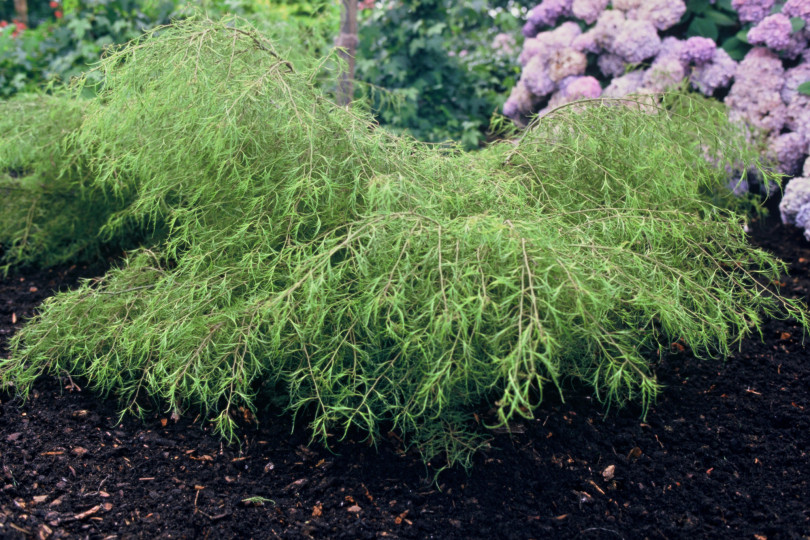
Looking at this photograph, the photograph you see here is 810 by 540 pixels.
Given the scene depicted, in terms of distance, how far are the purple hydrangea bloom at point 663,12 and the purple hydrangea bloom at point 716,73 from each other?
334 millimetres

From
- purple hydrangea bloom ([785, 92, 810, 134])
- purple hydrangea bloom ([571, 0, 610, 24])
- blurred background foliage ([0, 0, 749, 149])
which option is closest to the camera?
purple hydrangea bloom ([785, 92, 810, 134])

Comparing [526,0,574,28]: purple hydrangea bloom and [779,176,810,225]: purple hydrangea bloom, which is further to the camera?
[526,0,574,28]: purple hydrangea bloom

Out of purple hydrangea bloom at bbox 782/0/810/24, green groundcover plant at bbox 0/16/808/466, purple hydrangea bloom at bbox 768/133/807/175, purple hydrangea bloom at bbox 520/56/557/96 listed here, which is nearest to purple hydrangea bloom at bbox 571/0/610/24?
purple hydrangea bloom at bbox 520/56/557/96

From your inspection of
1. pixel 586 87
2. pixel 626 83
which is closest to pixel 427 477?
pixel 586 87

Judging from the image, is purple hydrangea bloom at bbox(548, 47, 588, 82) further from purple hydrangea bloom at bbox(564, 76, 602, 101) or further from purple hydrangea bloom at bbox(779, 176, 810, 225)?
purple hydrangea bloom at bbox(779, 176, 810, 225)

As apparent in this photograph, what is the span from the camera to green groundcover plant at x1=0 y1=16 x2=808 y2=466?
Answer: 1.84 metres

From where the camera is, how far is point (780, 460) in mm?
2082

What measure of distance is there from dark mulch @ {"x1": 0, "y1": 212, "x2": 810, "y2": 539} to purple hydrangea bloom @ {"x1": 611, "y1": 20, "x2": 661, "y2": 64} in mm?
2358

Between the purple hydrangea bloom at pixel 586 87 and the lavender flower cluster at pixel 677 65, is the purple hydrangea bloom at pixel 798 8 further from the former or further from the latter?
the purple hydrangea bloom at pixel 586 87

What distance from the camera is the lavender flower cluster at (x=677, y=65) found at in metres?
3.65

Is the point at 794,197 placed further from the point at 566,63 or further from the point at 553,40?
the point at 553,40

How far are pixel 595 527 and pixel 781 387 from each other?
3.40 ft

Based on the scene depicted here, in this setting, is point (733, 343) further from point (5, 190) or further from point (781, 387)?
point (5, 190)

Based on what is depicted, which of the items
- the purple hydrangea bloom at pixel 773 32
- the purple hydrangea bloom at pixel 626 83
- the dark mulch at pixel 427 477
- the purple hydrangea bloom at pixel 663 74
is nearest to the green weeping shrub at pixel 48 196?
the dark mulch at pixel 427 477
